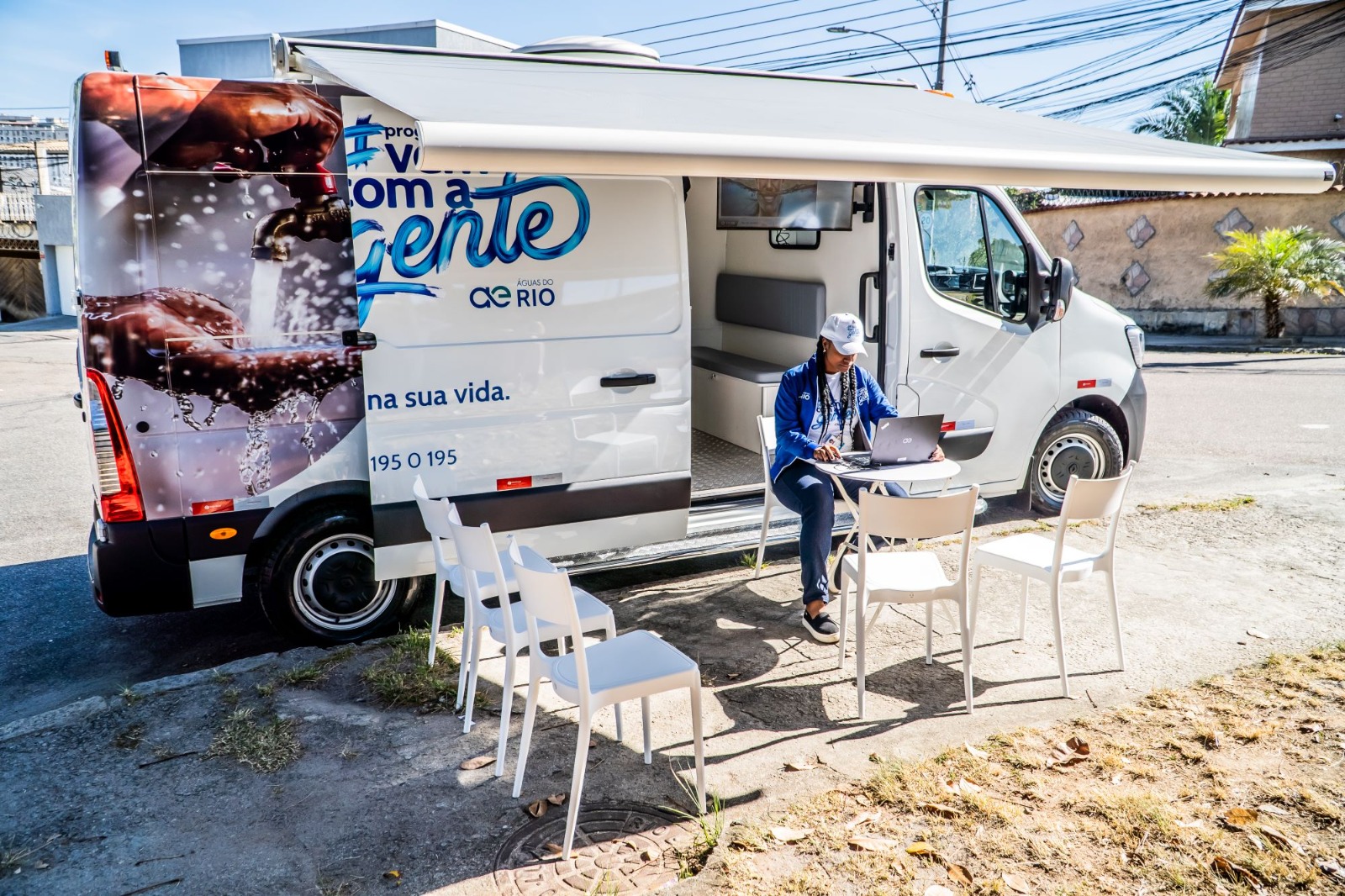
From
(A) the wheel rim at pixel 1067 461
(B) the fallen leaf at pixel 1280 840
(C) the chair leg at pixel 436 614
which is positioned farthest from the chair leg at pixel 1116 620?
(C) the chair leg at pixel 436 614

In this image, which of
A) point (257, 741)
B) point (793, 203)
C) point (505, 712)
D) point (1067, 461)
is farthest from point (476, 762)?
point (1067, 461)

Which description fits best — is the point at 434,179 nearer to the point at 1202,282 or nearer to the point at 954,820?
the point at 954,820

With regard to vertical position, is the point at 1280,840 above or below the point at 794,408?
below

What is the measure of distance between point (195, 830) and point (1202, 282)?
815 inches

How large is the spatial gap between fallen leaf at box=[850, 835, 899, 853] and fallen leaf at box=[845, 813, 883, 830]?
63 millimetres

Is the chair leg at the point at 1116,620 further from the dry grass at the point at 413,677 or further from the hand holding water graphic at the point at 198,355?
the hand holding water graphic at the point at 198,355

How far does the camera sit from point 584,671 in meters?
3.21

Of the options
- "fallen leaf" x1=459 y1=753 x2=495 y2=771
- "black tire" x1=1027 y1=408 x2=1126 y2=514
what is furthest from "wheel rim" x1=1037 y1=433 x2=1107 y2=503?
"fallen leaf" x1=459 y1=753 x2=495 y2=771

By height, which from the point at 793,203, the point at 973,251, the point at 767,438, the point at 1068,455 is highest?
the point at 793,203

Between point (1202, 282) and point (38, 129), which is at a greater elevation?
point (38, 129)

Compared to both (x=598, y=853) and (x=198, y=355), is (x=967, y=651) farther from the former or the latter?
(x=198, y=355)

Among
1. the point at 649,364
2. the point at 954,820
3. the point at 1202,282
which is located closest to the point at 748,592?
the point at 649,364

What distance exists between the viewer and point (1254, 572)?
5828mm

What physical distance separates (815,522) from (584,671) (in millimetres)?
2172
